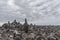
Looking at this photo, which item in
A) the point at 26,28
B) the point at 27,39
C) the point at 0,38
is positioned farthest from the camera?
the point at 26,28

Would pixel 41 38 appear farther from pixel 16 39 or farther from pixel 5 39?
pixel 5 39

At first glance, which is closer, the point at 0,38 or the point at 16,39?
the point at 0,38

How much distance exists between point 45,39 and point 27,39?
4703mm

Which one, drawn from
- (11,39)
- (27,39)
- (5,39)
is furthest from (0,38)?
(27,39)

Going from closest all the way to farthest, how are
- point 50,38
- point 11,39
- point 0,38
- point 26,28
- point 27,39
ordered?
point 0,38
point 11,39
point 27,39
point 50,38
point 26,28

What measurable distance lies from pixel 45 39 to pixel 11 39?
11.1m

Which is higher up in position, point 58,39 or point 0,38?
point 0,38

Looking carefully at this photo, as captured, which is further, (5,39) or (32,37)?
(32,37)

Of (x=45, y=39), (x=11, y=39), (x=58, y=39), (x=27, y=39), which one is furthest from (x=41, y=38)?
(x=11, y=39)

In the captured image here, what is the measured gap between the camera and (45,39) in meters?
33.0

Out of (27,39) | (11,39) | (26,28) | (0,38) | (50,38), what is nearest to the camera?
(0,38)

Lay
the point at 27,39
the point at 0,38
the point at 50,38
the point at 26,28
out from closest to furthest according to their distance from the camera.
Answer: the point at 0,38, the point at 27,39, the point at 50,38, the point at 26,28

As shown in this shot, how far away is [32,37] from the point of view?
109 feet

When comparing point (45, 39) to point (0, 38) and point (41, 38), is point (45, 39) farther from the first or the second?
point (0, 38)
